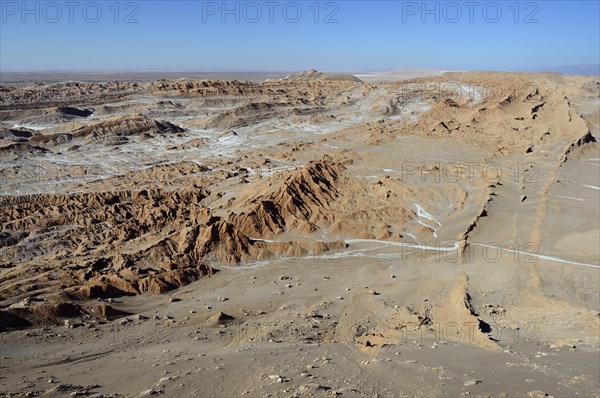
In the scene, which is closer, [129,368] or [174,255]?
[129,368]

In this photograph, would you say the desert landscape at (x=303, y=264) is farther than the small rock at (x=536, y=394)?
Yes

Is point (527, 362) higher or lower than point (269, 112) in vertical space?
lower

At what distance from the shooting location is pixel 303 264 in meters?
19.6

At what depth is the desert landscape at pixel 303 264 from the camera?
36.2 ft

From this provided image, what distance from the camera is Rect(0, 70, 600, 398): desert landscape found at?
11031 mm

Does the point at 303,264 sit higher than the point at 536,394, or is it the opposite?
the point at 536,394

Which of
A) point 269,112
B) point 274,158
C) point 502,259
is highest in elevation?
point 269,112

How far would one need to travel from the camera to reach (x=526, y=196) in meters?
28.0

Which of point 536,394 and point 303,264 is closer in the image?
point 536,394

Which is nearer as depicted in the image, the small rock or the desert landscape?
the small rock

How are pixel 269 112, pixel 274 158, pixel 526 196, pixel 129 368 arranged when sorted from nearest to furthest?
1. pixel 129 368
2. pixel 526 196
3. pixel 274 158
4. pixel 269 112

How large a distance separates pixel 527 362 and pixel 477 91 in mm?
57362

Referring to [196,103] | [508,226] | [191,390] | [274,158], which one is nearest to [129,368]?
[191,390]

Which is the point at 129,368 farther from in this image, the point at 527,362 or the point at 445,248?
the point at 445,248
